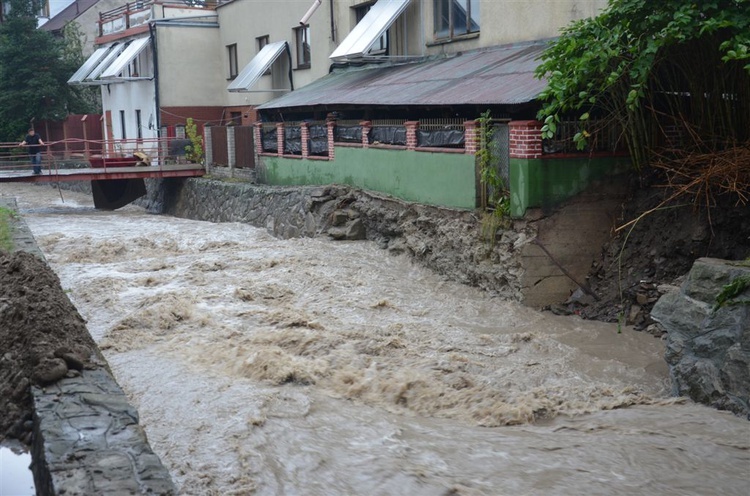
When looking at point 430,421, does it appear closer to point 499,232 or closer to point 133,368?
point 133,368

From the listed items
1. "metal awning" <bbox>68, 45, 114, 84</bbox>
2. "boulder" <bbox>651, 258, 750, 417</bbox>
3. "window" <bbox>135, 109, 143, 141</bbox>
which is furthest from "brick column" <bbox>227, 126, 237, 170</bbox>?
"boulder" <bbox>651, 258, 750, 417</bbox>

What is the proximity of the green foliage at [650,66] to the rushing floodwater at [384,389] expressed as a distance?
2.99 metres

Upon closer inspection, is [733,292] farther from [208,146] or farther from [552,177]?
[208,146]

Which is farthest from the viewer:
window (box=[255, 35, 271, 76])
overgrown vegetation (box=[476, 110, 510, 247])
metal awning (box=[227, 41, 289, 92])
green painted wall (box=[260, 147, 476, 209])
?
window (box=[255, 35, 271, 76])

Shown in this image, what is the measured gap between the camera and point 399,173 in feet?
53.5

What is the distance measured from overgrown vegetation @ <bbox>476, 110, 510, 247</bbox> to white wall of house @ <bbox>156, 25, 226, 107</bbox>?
21389mm

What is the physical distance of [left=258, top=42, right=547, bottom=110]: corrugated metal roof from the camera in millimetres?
13680

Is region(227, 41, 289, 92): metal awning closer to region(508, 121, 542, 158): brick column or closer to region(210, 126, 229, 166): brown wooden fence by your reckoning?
region(210, 126, 229, 166): brown wooden fence

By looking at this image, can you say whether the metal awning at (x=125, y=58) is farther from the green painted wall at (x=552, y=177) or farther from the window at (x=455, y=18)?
the green painted wall at (x=552, y=177)

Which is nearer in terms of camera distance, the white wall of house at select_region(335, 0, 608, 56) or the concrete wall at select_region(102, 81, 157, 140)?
the white wall of house at select_region(335, 0, 608, 56)

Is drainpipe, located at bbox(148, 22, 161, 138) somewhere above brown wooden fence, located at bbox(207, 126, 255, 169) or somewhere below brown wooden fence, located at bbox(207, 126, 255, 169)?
above

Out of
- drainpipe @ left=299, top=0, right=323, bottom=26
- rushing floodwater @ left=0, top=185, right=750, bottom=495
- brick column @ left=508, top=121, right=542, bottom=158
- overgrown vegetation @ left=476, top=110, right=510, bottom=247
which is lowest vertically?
rushing floodwater @ left=0, top=185, right=750, bottom=495

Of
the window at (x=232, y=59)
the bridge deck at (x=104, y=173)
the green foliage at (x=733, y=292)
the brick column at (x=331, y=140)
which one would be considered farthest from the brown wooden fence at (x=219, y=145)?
the green foliage at (x=733, y=292)

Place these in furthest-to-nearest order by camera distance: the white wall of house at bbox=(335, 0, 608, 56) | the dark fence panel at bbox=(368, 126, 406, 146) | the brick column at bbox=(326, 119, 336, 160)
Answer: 1. the brick column at bbox=(326, 119, 336, 160)
2. the dark fence panel at bbox=(368, 126, 406, 146)
3. the white wall of house at bbox=(335, 0, 608, 56)
